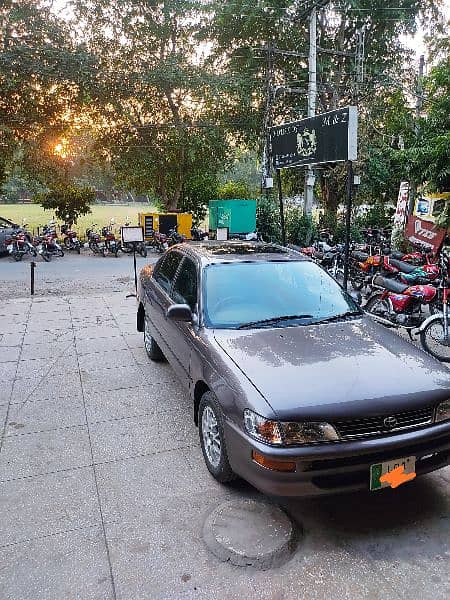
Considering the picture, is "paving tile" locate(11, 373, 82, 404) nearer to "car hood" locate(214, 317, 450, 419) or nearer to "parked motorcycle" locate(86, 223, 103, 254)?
"car hood" locate(214, 317, 450, 419)

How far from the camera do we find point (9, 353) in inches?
246

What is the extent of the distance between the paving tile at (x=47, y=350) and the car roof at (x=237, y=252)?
2231 millimetres

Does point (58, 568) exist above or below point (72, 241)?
below

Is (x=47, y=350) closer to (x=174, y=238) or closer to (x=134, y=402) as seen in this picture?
(x=134, y=402)

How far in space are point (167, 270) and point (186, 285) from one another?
0.85 metres

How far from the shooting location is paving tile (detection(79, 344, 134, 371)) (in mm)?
5750

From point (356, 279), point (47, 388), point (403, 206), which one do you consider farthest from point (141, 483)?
point (403, 206)

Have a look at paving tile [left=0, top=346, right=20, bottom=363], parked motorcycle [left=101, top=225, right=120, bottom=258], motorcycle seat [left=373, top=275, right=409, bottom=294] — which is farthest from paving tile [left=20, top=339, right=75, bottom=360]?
parked motorcycle [left=101, top=225, right=120, bottom=258]

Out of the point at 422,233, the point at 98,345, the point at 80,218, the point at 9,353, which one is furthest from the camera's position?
the point at 80,218

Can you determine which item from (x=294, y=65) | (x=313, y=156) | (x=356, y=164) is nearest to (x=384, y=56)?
(x=294, y=65)

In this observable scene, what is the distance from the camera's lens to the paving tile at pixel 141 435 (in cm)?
388

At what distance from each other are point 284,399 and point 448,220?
806 cm

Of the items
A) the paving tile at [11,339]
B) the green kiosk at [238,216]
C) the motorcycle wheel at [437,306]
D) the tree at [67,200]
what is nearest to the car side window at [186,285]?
the paving tile at [11,339]

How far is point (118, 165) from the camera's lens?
73.0 feet
